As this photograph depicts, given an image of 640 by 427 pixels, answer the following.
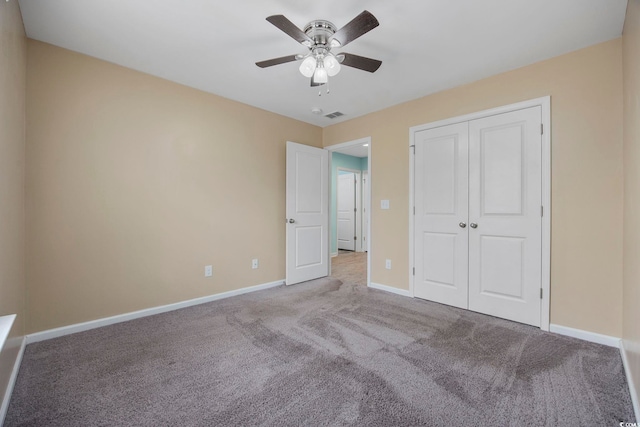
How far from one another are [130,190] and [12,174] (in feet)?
2.84

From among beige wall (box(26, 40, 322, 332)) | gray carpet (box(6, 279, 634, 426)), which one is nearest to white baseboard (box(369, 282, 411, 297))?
gray carpet (box(6, 279, 634, 426))

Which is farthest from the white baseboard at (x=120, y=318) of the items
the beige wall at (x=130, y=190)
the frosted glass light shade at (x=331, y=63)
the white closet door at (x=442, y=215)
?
the frosted glass light shade at (x=331, y=63)

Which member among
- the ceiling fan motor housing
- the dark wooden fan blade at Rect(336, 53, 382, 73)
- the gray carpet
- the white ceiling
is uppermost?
the white ceiling

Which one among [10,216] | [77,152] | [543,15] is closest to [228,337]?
[10,216]

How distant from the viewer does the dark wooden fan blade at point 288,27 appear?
1568 mm

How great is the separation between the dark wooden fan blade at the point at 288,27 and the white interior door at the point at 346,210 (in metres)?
5.29

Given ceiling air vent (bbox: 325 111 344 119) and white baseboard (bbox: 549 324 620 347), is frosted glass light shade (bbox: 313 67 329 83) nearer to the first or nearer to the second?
ceiling air vent (bbox: 325 111 344 119)

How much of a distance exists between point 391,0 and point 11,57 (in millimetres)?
2458

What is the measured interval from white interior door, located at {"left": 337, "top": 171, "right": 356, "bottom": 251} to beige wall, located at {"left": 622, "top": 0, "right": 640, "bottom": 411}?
526 centimetres

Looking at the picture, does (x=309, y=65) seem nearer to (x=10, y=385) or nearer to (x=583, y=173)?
(x=583, y=173)

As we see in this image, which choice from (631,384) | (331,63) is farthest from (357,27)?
(631,384)

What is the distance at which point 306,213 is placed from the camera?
4.09m

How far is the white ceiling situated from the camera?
72.1 inches

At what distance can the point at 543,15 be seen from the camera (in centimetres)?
189
